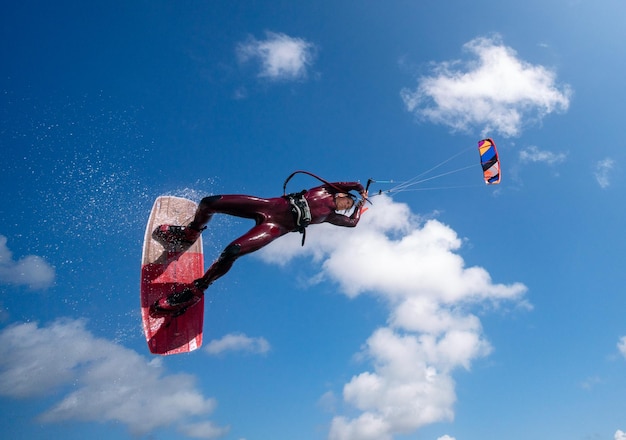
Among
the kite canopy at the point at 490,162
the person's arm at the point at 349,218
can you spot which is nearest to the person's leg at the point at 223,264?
the person's arm at the point at 349,218

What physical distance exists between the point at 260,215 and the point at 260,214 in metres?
0.02

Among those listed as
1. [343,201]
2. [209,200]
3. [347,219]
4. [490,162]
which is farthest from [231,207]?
[490,162]

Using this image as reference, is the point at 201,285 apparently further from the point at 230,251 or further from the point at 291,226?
the point at 291,226

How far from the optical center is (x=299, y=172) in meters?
10.4

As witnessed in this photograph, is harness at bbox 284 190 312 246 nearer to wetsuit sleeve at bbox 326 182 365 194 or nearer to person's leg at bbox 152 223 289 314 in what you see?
person's leg at bbox 152 223 289 314

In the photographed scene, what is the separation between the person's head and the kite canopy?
4826 millimetres

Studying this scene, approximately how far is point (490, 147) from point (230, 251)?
29.1 ft

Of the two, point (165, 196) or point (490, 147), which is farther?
point (490, 147)

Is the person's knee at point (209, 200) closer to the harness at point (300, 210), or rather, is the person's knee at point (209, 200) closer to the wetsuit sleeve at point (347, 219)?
the harness at point (300, 210)

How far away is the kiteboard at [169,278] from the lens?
1059cm

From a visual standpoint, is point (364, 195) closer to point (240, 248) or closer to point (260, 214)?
point (260, 214)

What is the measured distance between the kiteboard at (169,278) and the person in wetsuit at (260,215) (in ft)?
1.60

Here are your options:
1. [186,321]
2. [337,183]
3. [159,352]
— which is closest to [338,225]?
[337,183]

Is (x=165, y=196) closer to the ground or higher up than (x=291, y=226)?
higher up
